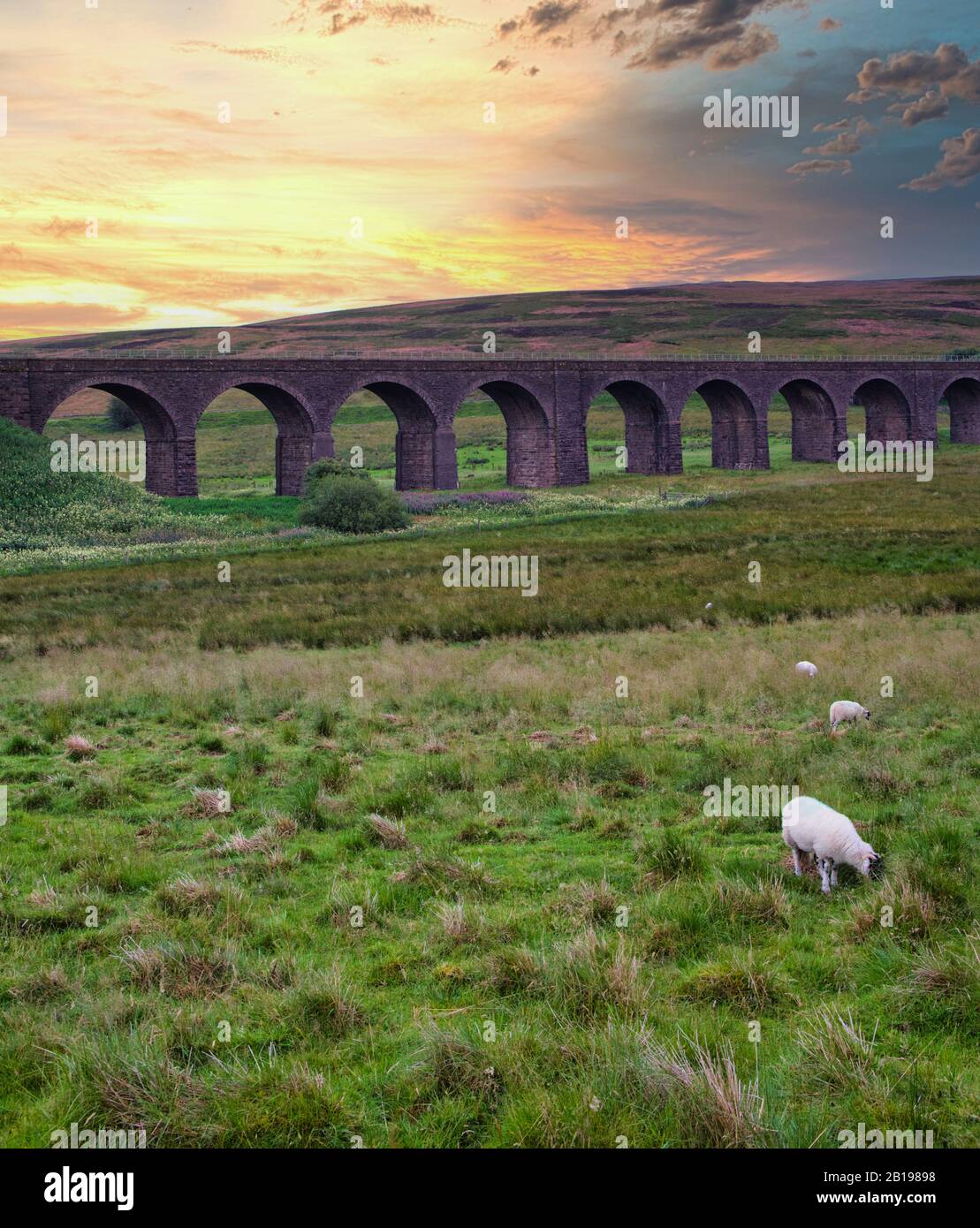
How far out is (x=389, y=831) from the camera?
8828 millimetres

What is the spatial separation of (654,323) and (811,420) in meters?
71.5

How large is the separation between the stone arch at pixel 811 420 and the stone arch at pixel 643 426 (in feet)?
41.2

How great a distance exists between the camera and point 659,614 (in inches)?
984

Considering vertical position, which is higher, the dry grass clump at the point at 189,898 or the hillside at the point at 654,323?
the hillside at the point at 654,323

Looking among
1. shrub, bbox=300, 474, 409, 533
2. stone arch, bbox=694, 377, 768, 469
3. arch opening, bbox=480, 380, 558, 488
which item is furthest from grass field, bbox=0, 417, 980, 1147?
stone arch, bbox=694, 377, 768, 469

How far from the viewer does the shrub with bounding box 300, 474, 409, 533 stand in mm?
49375

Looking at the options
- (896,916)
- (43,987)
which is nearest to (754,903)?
(896,916)

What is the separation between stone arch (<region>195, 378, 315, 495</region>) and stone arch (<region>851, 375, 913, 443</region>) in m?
47.3

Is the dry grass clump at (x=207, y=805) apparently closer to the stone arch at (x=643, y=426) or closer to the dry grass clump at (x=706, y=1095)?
the dry grass clump at (x=706, y=1095)
